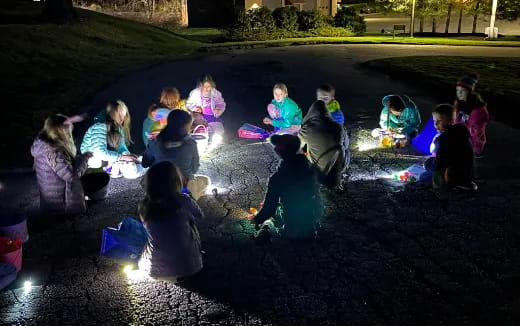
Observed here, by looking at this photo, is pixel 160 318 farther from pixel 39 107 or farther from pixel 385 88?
pixel 385 88

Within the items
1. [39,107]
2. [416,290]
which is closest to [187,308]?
[416,290]

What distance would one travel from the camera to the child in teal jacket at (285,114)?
9.40 metres

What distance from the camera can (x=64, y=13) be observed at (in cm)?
Result: 2766

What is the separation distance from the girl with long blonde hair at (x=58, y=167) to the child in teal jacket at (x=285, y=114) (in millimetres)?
3980

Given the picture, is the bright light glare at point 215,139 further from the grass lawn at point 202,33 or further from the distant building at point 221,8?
the distant building at point 221,8

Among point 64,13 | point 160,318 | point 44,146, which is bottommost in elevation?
point 160,318

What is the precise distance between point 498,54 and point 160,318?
2334 centimetres

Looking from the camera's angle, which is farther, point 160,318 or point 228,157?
point 228,157

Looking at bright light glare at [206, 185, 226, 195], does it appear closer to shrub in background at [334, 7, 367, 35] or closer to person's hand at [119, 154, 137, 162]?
person's hand at [119, 154, 137, 162]

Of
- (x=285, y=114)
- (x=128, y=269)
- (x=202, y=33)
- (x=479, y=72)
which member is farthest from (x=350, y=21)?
(x=128, y=269)

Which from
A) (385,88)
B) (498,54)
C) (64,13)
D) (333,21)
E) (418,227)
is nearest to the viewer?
(418,227)

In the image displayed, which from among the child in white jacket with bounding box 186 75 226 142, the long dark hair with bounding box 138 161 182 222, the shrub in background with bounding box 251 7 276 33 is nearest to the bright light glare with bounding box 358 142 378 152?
the child in white jacket with bounding box 186 75 226 142

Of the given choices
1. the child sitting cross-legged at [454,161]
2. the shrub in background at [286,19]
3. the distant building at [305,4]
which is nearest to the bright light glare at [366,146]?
the child sitting cross-legged at [454,161]

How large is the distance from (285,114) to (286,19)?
87.6ft
